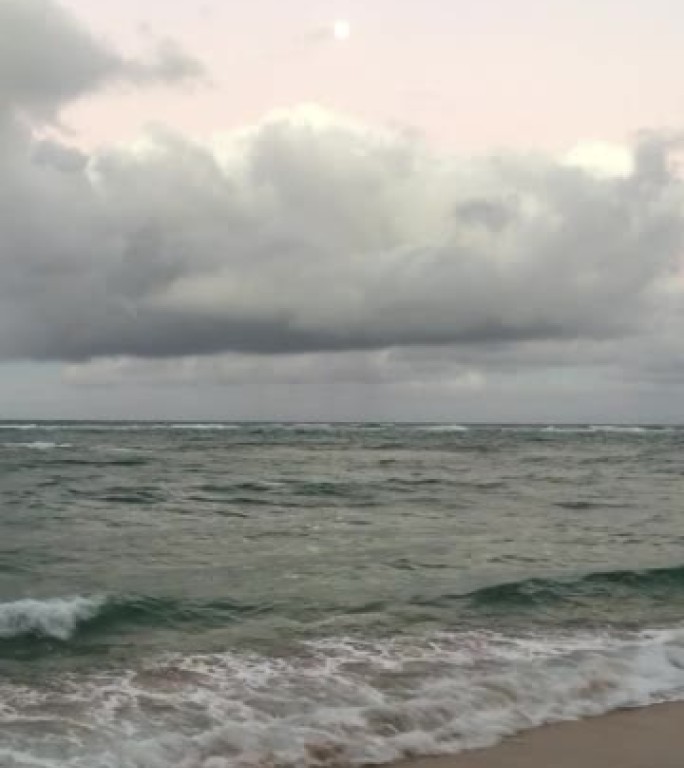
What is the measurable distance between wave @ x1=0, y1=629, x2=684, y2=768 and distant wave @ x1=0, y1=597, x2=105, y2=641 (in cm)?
161

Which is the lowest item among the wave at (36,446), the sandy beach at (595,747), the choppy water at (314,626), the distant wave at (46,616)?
the wave at (36,446)

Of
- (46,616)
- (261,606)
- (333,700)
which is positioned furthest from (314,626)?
(46,616)

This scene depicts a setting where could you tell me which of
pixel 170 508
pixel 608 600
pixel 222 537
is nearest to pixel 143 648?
pixel 608 600

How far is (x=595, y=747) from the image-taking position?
7.25 m

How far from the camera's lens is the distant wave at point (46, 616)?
32.9 feet

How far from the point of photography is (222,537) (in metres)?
17.6

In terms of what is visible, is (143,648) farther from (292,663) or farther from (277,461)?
(277,461)

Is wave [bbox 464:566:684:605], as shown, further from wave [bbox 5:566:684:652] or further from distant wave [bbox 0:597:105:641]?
distant wave [bbox 0:597:105:641]

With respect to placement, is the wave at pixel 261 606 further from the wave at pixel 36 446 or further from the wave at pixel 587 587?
the wave at pixel 36 446

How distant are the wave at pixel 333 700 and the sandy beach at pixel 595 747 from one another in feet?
0.65

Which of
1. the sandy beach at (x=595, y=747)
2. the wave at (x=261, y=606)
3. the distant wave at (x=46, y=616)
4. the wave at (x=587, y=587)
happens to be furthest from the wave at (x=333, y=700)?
the wave at (x=587, y=587)

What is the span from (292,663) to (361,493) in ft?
59.7

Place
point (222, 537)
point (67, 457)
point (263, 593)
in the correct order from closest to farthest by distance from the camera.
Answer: point (263, 593) < point (222, 537) < point (67, 457)

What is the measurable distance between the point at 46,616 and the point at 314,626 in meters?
3.11
